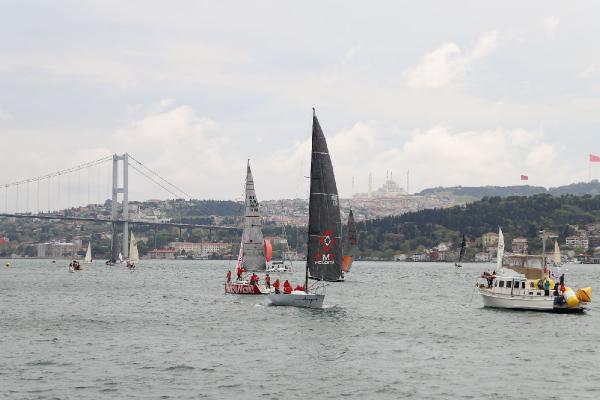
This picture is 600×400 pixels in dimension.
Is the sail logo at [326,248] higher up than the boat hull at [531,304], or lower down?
higher up

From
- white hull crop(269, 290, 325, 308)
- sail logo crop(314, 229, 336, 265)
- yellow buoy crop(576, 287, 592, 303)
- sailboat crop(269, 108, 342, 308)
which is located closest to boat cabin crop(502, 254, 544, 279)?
yellow buoy crop(576, 287, 592, 303)

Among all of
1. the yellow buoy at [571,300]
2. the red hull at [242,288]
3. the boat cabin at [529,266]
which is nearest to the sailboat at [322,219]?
the yellow buoy at [571,300]

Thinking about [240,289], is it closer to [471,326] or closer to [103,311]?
[103,311]

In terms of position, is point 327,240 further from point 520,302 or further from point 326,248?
point 520,302

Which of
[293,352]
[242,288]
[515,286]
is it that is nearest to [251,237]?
[242,288]

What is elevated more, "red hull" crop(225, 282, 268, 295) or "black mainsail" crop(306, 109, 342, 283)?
"black mainsail" crop(306, 109, 342, 283)

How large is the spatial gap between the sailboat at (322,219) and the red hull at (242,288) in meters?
12.5

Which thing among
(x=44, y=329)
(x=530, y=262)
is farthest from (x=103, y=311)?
(x=530, y=262)

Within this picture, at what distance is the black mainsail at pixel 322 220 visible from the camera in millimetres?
38125

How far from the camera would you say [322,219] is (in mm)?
38312

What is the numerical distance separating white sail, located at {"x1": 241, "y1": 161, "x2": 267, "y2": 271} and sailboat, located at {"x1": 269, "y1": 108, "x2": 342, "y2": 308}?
61.7 feet

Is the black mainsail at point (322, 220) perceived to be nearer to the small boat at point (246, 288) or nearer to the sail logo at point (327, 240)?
the sail logo at point (327, 240)

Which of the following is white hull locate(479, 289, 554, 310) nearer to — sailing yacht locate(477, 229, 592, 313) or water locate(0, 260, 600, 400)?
sailing yacht locate(477, 229, 592, 313)

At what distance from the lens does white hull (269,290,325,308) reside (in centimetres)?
3962
